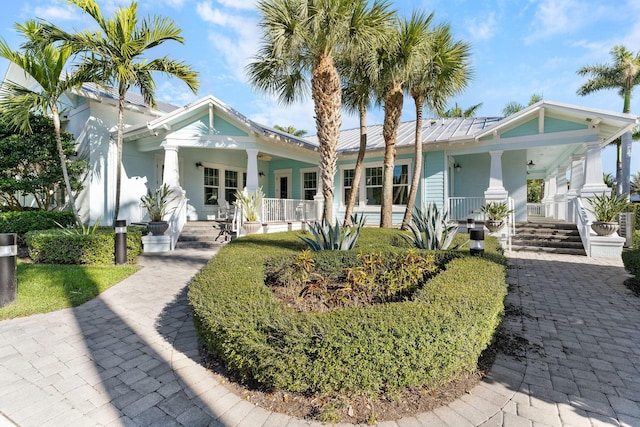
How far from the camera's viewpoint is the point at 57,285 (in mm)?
5199

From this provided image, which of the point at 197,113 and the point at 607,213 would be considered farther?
the point at 197,113

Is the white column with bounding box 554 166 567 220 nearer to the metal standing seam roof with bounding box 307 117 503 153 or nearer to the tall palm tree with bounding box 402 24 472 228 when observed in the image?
the metal standing seam roof with bounding box 307 117 503 153

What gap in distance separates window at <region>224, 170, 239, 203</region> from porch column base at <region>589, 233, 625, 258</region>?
13.0 metres

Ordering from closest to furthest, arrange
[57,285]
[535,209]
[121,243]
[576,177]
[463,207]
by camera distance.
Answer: [57,285]
[121,243]
[576,177]
[463,207]
[535,209]

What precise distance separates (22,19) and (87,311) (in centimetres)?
893

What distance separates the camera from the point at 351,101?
10852 mm

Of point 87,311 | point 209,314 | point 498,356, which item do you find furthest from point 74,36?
point 498,356

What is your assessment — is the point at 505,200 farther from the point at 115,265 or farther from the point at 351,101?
the point at 115,265

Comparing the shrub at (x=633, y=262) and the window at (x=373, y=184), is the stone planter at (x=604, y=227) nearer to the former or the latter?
the shrub at (x=633, y=262)

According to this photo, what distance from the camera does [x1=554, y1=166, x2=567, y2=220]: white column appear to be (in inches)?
488

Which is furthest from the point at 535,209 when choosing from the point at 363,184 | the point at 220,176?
the point at 220,176

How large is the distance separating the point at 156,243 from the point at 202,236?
5.36 ft

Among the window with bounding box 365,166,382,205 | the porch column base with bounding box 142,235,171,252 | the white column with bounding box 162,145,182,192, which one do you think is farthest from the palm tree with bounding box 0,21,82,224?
the window with bounding box 365,166,382,205

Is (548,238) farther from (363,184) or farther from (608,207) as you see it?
(363,184)
